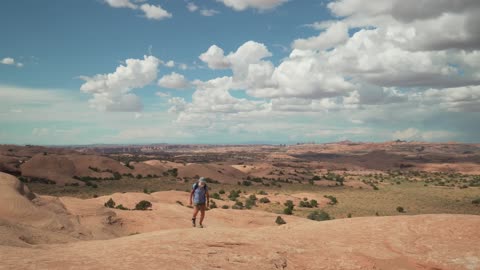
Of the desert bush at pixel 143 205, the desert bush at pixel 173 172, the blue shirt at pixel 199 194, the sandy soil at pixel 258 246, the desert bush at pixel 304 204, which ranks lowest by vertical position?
the desert bush at pixel 304 204

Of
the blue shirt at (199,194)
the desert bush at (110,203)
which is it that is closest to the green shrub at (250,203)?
the desert bush at (110,203)

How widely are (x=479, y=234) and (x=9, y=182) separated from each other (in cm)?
2176

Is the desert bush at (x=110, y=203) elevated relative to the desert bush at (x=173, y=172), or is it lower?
elevated

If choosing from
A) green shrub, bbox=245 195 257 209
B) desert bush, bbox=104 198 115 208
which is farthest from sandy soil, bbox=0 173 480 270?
green shrub, bbox=245 195 257 209

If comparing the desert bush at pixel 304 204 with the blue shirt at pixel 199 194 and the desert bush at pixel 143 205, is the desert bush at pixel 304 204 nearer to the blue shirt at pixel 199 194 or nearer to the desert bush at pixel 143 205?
the desert bush at pixel 143 205

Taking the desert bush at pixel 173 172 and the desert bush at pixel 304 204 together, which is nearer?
the desert bush at pixel 304 204

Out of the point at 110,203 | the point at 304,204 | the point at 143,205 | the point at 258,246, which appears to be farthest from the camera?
the point at 304,204

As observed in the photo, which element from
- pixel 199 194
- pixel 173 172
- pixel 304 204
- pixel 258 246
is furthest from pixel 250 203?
pixel 173 172

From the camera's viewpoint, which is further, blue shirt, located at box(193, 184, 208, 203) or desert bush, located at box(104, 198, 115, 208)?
desert bush, located at box(104, 198, 115, 208)

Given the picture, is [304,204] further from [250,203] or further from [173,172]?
[173,172]

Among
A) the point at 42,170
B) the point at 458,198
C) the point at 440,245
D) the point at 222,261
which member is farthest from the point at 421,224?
the point at 42,170

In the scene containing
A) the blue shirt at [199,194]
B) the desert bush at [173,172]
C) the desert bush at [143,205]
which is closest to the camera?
the blue shirt at [199,194]

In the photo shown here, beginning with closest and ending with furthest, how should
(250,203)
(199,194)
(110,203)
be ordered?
(199,194), (110,203), (250,203)

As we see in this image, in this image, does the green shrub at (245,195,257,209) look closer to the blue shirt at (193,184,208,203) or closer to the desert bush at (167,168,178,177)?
the blue shirt at (193,184,208,203)
